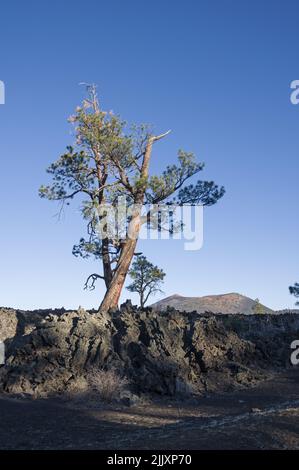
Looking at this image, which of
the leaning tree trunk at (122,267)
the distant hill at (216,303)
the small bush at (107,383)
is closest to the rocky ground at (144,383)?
the small bush at (107,383)

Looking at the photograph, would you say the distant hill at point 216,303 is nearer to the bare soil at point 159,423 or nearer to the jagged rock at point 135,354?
the jagged rock at point 135,354

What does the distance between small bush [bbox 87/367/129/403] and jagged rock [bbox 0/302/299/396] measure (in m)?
0.28

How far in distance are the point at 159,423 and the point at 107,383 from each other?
3.20m

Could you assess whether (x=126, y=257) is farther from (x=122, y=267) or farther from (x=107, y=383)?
(x=107, y=383)

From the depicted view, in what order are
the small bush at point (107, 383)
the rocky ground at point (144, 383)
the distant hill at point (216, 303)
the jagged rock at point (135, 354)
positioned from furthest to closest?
the distant hill at point (216, 303) < the jagged rock at point (135, 354) < the small bush at point (107, 383) < the rocky ground at point (144, 383)

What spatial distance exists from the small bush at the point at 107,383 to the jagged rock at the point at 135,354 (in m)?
0.28

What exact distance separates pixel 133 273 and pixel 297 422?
24.0m

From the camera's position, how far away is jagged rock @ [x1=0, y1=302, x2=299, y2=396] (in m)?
16.2

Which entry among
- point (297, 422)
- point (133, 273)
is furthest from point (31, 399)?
point (133, 273)

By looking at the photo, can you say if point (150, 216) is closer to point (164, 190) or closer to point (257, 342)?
point (164, 190)

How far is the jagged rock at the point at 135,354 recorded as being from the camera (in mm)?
16156

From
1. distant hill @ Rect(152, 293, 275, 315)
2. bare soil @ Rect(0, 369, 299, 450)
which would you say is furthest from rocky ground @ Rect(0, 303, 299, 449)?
distant hill @ Rect(152, 293, 275, 315)

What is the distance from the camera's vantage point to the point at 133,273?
34.0m

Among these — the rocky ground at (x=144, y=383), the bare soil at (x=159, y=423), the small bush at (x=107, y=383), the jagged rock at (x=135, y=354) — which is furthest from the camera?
the jagged rock at (x=135, y=354)
